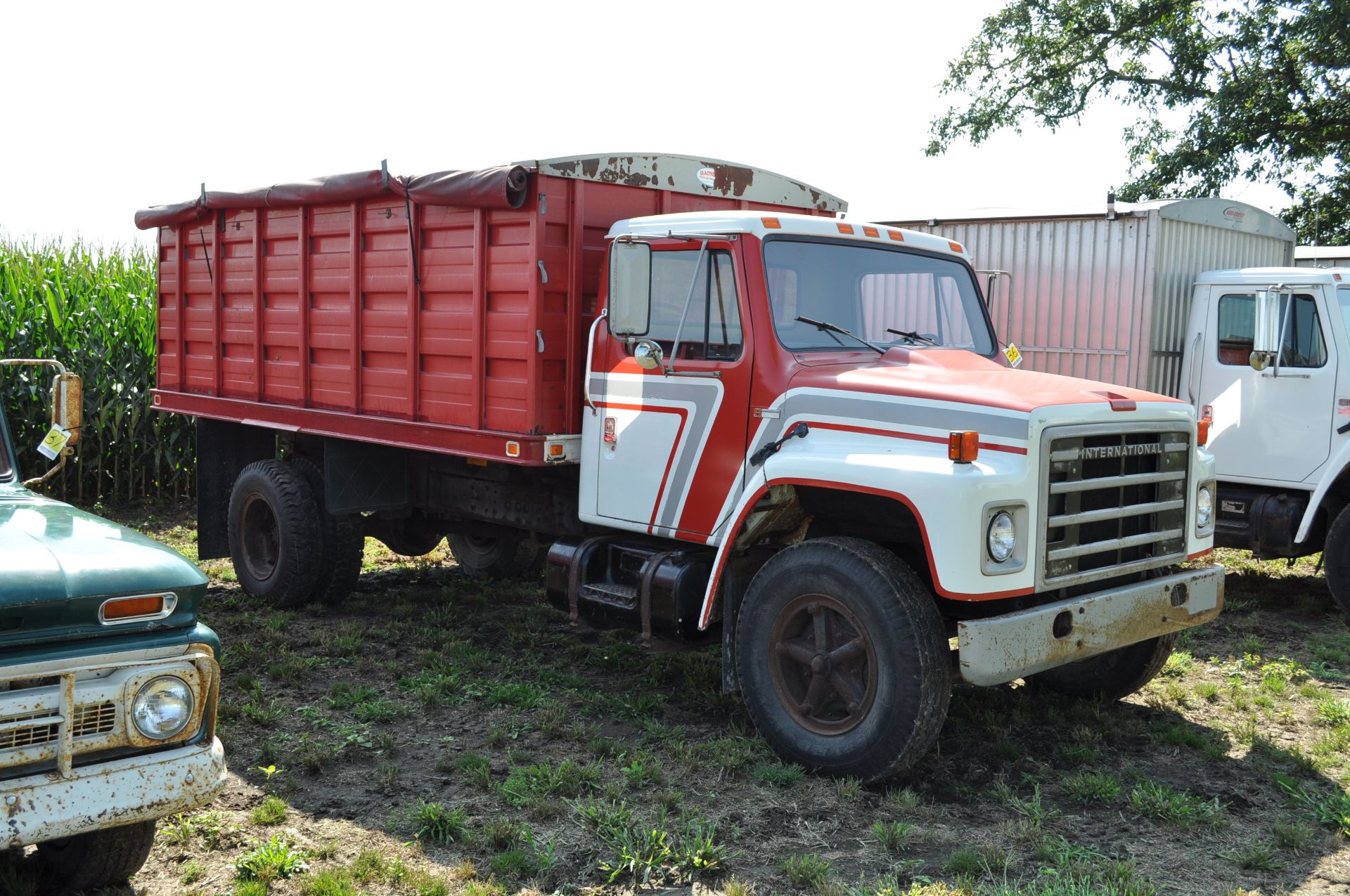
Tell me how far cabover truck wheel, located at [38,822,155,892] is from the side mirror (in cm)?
154

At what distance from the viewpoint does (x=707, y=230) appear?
5789 mm

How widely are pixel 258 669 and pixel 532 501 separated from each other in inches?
71.8

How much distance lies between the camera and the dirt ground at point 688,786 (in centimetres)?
436

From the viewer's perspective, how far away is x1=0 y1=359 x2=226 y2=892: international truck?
11.2 feet

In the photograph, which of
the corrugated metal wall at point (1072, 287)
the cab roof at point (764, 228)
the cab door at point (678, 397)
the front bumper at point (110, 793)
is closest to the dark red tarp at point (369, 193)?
the cab roof at point (764, 228)

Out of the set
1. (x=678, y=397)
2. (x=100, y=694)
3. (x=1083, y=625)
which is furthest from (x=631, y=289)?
(x=100, y=694)

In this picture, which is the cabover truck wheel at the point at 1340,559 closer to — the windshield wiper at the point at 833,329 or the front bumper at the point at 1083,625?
the front bumper at the point at 1083,625

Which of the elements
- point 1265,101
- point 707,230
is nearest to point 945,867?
point 707,230

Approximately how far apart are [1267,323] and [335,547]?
21.9 feet

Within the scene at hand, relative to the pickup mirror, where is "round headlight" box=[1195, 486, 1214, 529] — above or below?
below

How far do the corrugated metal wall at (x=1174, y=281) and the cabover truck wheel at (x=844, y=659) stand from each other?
525cm

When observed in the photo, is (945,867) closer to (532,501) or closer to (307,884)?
(307,884)

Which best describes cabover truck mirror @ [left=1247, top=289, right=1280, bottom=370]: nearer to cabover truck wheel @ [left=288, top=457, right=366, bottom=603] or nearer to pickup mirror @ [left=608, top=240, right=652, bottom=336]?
pickup mirror @ [left=608, top=240, right=652, bottom=336]

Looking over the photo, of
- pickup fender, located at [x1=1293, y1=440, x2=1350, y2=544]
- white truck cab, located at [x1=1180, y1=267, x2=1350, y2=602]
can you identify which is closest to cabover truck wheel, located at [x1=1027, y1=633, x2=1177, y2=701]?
pickup fender, located at [x1=1293, y1=440, x2=1350, y2=544]
